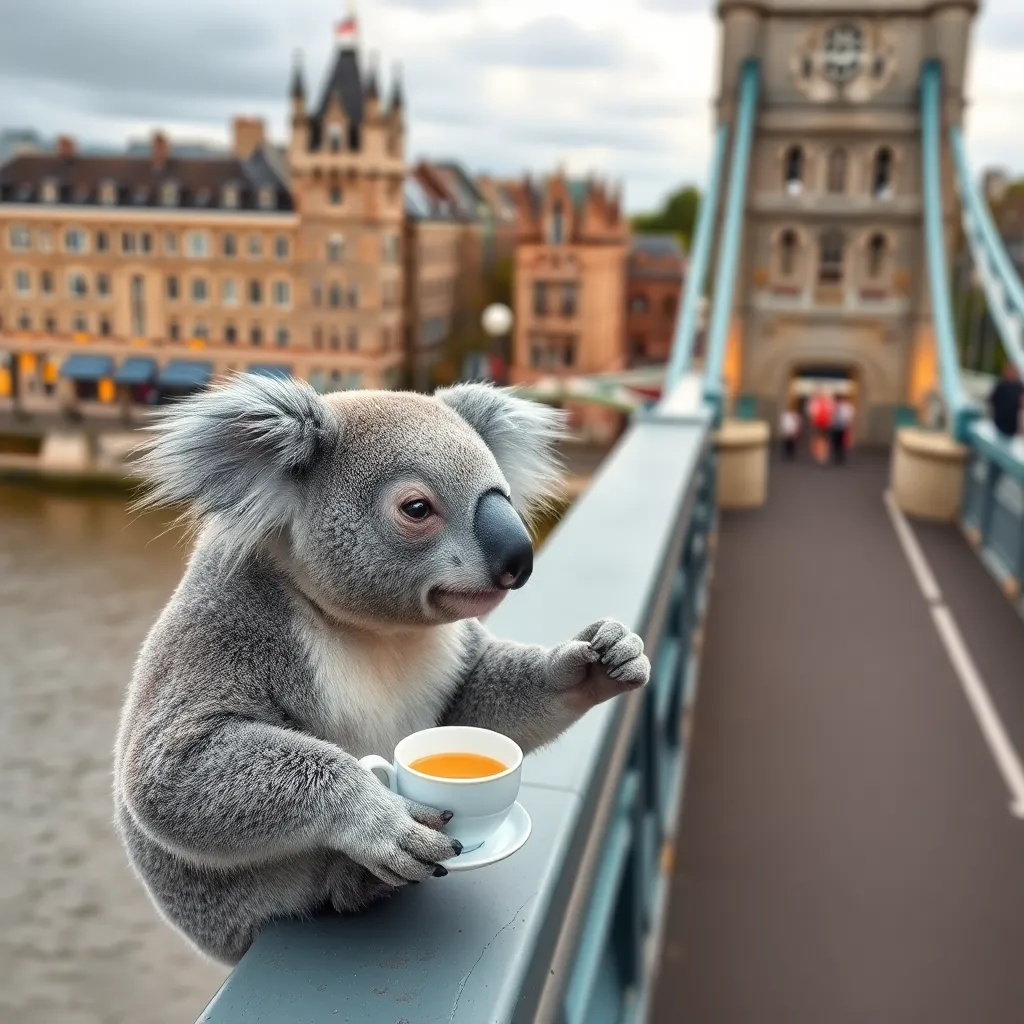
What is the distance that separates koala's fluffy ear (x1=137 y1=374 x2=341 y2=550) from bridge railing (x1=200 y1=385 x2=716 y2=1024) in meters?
0.55

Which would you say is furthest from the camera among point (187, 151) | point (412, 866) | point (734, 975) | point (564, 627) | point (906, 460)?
point (187, 151)

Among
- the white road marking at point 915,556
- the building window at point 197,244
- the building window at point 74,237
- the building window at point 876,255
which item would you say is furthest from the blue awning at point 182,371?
the white road marking at point 915,556

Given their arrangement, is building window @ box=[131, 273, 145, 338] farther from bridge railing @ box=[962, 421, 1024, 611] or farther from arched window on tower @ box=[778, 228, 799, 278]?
bridge railing @ box=[962, 421, 1024, 611]

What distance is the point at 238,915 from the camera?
1.65 m

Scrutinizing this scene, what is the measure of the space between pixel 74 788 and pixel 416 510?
2277 centimetres

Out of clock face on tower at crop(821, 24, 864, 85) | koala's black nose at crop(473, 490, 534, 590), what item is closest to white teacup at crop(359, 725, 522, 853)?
koala's black nose at crop(473, 490, 534, 590)

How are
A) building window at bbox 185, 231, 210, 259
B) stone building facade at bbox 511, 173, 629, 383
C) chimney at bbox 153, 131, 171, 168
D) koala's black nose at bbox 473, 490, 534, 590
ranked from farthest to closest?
chimney at bbox 153, 131, 171, 168, building window at bbox 185, 231, 210, 259, stone building facade at bbox 511, 173, 629, 383, koala's black nose at bbox 473, 490, 534, 590

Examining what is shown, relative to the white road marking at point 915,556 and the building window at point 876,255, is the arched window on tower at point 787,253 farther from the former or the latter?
the white road marking at point 915,556

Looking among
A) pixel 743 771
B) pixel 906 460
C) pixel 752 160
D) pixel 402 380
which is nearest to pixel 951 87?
pixel 752 160

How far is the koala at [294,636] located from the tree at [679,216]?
5102cm

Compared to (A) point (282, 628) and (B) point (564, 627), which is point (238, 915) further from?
(B) point (564, 627)

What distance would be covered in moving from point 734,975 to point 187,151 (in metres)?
49.3

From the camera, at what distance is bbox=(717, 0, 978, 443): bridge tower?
15141 millimetres

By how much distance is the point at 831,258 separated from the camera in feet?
55.4
